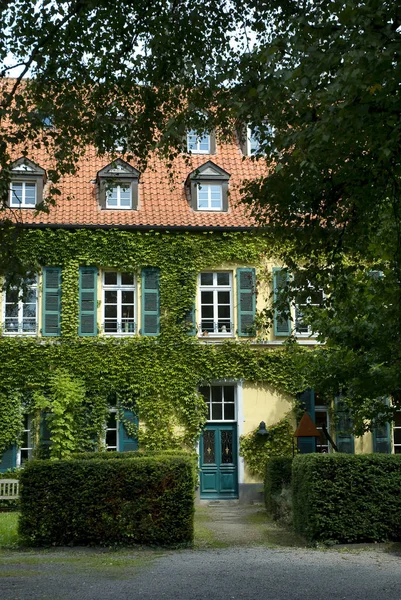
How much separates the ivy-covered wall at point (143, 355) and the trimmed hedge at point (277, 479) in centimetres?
384

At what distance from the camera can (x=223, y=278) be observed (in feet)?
76.5

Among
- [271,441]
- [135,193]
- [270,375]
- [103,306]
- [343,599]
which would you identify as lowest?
[343,599]

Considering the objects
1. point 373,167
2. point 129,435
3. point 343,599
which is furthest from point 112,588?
point 129,435

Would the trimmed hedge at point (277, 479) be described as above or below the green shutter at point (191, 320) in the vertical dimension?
below

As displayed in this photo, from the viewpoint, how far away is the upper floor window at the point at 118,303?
22.7m

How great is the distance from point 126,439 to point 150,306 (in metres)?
3.50

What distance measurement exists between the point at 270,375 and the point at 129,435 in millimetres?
3996

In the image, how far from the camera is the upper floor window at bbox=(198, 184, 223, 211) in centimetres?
2411

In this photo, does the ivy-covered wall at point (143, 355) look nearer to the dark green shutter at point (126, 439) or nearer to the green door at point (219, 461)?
the dark green shutter at point (126, 439)

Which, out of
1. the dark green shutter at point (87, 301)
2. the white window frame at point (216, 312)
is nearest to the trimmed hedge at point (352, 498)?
the white window frame at point (216, 312)

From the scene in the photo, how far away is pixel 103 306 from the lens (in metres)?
22.8

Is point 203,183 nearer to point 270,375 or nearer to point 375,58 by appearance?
point 270,375

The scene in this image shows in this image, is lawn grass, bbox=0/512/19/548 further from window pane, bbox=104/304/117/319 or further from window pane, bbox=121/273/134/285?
window pane, bbox=121/273/134/285

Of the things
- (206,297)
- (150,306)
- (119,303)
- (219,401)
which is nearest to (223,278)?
(206,297)
